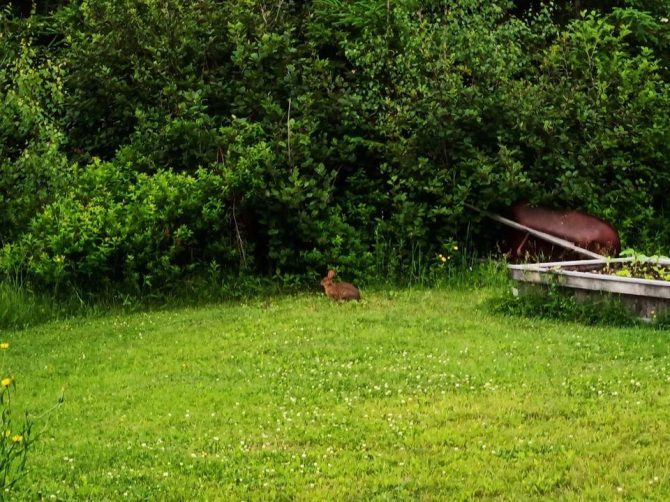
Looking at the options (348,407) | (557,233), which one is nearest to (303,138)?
(557,233)

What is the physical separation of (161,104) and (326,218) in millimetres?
3002

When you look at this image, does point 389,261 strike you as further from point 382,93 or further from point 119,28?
point 119,28

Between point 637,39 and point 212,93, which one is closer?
point 212,93

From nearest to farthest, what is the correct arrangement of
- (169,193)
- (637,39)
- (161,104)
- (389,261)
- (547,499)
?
(547,499) < (169,193) < (389,261) < (161,104) < (637,39)

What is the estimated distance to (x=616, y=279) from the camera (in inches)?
352

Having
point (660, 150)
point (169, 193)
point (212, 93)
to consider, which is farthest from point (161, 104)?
point (660, 150)

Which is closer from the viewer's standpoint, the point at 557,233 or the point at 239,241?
the point at 239,241

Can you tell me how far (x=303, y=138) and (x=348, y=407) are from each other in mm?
6140

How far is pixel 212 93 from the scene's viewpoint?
13180 mm

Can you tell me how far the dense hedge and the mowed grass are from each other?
2.05m

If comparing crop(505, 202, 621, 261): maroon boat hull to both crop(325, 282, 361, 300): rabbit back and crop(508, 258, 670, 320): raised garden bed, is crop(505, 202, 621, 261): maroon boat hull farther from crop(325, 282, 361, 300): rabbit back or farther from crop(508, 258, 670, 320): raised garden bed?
crop(325, 282, 361, 300): rabbit back

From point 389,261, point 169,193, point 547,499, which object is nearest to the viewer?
point 547,499

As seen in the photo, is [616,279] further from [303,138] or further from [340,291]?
[303,138]

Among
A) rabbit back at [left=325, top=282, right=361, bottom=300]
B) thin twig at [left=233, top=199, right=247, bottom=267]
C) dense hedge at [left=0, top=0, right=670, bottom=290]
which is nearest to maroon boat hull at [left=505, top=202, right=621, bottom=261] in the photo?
dense hedge at [left=0, top=0, right=670, bottom=290]
